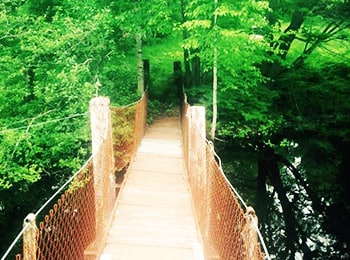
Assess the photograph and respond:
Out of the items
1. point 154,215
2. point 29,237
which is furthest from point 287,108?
point 29,237

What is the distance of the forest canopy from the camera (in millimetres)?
9180

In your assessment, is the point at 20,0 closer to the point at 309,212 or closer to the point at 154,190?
the point at 154,190

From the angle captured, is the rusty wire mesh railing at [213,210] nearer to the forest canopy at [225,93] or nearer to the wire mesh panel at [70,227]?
the wire mesh panel at [70,227]

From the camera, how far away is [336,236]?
34.6 ft

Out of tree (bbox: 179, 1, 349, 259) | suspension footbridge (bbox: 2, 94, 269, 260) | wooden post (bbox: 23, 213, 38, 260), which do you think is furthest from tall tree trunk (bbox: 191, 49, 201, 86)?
wooden post (bbox: 23, 213, 38, 260)

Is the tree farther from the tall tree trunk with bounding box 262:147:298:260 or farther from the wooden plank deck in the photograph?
the wooden plank deck

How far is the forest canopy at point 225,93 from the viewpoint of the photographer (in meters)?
9.18

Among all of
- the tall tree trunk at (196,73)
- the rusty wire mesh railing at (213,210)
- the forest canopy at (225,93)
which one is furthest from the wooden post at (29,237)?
the tall tree trunk at (196,73)

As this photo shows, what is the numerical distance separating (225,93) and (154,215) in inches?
281

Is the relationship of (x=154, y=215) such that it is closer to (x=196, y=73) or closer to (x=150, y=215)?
(x=150, y=215)

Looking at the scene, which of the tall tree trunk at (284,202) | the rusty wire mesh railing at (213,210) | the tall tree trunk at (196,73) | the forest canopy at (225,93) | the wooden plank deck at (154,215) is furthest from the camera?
the tall tree trunk at (196,73)

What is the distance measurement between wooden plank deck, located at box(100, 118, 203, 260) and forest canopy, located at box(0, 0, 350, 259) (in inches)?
70.3

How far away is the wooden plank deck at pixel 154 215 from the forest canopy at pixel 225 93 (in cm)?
178

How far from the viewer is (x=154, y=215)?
569 centimetres
